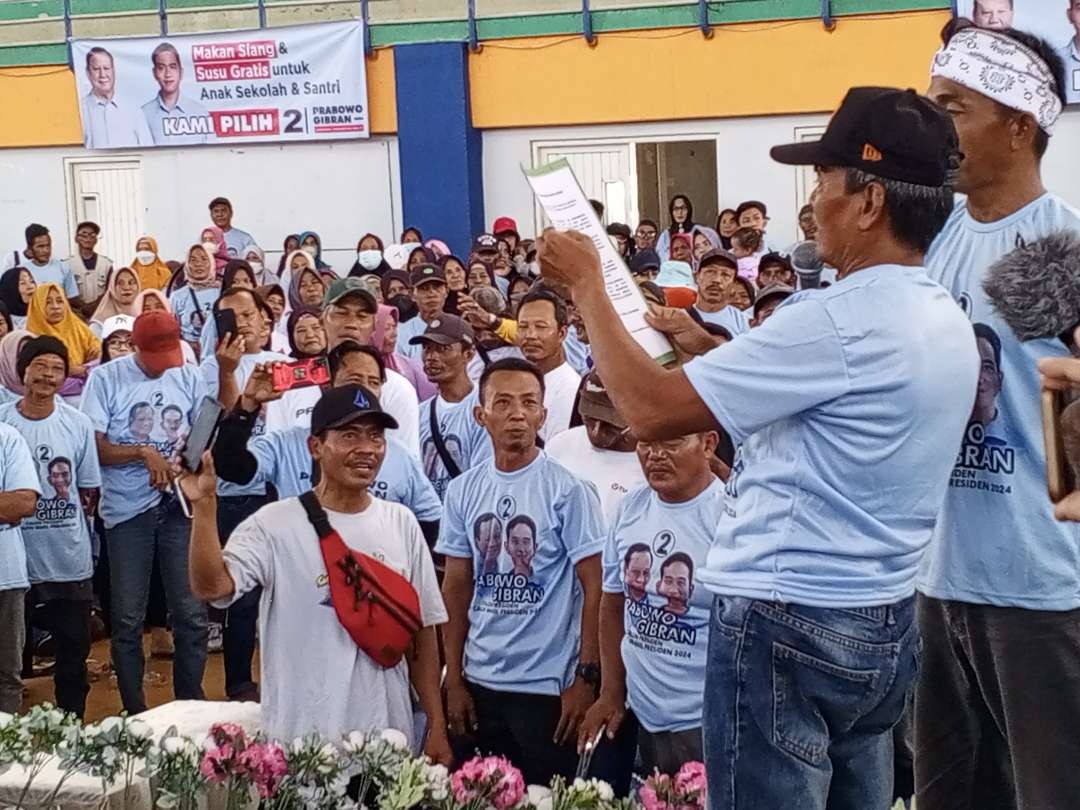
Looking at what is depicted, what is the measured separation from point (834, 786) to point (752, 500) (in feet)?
1.93

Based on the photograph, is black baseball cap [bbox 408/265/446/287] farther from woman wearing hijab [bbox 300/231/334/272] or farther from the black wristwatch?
woman wearing hijab [bbox 300/231/334/272]

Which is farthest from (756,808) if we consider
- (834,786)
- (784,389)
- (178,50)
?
(178,50)

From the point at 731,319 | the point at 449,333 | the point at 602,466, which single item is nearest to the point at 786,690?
the point at 602,466

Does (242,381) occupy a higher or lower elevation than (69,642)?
higher

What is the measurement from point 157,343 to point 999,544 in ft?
16.6

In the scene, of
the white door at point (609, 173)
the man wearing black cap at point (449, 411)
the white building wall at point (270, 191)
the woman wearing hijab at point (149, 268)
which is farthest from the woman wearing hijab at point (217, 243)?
the man wearing black cap at point (449, 411)

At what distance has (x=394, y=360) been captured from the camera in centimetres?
831

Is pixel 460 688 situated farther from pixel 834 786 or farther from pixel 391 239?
pixel 391 239

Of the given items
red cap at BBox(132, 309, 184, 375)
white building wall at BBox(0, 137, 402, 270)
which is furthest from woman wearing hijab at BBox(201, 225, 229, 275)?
red cap at BBox(132, 309, 184, 375)

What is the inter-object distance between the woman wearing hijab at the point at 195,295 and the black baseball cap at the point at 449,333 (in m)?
4.36

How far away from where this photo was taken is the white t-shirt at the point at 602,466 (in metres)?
5.73

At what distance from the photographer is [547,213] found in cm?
318

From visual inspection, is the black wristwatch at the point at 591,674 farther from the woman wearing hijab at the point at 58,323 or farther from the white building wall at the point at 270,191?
the white building wall at the point at 270,191

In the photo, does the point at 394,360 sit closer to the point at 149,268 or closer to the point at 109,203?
the point at 149,268
